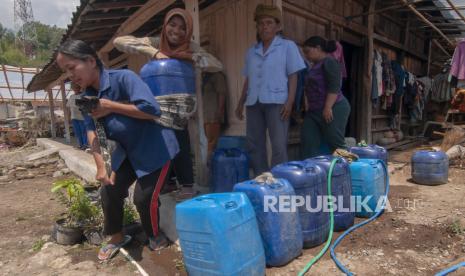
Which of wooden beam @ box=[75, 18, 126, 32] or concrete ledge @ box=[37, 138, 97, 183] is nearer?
wooden beam @ box=[75, 18, 126, 32]

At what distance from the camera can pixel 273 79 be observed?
10.2 ft

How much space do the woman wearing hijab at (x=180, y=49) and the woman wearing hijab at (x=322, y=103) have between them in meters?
1.11

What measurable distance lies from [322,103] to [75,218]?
2.86 metres

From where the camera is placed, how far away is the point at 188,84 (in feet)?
10.2

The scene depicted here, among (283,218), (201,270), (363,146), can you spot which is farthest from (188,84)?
(363,146)

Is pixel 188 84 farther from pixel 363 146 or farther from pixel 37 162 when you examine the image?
pixel 37 162

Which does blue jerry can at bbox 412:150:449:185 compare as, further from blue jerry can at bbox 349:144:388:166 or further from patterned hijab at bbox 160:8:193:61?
patterned hijab at bbox 160:8:193:61

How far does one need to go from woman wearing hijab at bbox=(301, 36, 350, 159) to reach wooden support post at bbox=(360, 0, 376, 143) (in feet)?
9.28

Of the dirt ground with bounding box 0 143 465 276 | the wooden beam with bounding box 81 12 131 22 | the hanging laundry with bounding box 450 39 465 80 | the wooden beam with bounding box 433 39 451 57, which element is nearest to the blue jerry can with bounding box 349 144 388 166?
the dirt ground with bounding box 0 143 465 276

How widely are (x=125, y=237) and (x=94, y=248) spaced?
1.03ft

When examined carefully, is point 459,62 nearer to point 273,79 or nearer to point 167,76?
point 273,79

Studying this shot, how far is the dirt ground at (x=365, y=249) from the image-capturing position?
2.25 m

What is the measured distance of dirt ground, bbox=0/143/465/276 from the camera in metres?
2.25

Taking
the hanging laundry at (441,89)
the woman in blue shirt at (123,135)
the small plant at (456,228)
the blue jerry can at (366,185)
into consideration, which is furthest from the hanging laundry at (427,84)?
the woman in blue shirt at (123,135)
